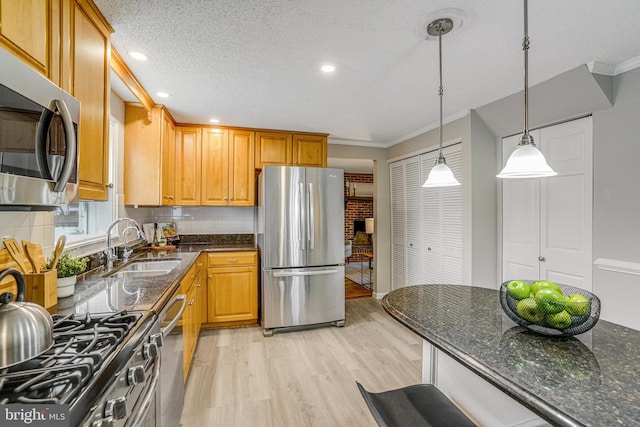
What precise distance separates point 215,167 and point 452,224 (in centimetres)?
281

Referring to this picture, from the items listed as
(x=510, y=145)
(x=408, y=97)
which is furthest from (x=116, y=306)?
(x=510, y=145)

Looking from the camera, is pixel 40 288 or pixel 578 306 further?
pixel 40 288

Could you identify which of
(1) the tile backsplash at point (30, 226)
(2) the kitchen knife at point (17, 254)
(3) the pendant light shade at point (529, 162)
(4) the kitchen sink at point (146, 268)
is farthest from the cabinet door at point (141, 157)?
(3) the pendant light shade at point (529, 162)

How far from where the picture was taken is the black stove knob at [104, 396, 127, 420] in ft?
2.81

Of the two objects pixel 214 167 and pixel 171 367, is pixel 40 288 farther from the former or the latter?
pixel 214 167

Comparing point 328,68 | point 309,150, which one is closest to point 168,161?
point 309,150

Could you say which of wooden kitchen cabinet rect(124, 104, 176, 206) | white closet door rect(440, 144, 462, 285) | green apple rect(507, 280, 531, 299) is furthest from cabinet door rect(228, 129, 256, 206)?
green apple rect(507, 280, 531, 299)

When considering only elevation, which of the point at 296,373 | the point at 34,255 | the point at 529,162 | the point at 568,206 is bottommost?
the point at 296,373

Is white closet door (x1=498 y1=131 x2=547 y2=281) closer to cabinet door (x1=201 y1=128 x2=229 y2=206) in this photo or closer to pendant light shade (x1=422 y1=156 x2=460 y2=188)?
pendant light shade (x1=422 y1=156 x2=460 y2=188)

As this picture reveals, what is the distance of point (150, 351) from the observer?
122 centimetres

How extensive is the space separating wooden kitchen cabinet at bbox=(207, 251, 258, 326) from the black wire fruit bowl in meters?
2.78

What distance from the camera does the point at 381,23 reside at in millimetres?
1618

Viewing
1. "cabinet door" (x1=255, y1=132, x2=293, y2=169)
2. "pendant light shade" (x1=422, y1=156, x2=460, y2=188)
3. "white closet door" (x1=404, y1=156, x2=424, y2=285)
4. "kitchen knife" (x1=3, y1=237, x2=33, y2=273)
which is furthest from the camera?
"white closet door" (x1=404, y1=156, x2=424, y2=285)

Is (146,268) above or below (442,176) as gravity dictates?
below
